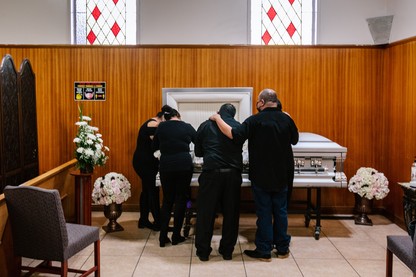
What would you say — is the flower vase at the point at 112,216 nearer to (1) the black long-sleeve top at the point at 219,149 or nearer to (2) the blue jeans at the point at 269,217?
(1) the black long-sleeve top at the point at 219,149

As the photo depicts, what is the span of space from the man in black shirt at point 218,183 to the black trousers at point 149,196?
103 centimetres

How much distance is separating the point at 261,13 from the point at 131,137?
2.48 m

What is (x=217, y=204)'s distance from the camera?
4312 mm

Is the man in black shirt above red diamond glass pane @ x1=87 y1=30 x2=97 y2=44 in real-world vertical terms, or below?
below

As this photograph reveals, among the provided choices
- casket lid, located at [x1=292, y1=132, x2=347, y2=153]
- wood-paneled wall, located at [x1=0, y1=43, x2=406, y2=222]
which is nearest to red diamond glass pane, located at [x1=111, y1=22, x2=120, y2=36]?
wood-paneled wall, located at [x1=0, y1=43, x2=406, y2=222]

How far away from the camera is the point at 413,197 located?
161 inches

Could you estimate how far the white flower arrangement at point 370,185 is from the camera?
5516mm

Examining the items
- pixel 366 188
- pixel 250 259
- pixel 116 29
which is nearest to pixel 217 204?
pixel 250 259

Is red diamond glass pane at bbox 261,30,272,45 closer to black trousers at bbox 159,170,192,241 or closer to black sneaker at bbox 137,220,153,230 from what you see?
black trousers at bbox 159,170,192,241

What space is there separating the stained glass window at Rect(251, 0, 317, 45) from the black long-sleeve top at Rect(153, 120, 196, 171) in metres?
2.39

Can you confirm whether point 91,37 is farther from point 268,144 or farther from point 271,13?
point 268,144

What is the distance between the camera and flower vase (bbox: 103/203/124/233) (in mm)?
5305

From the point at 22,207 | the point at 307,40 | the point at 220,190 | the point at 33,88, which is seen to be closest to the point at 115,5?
the point at 33,88

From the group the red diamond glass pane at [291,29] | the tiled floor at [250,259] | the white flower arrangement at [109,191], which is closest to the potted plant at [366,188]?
the tiled floor at [250,259]
